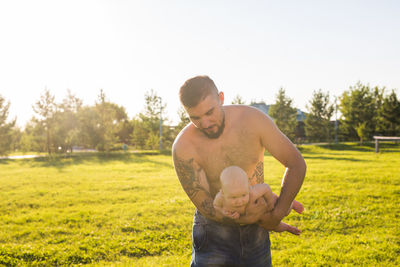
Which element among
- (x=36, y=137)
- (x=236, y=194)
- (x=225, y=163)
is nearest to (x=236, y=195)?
(x=236, y=194)

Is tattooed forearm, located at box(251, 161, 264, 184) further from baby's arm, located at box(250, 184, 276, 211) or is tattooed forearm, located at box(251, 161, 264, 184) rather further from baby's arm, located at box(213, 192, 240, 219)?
baby's arm, located at box(213, 192, 240, 219)

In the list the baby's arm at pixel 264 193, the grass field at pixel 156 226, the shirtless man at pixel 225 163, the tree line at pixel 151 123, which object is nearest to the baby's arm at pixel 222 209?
the shirtless man at pixel 225 163

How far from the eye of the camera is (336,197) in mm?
10094

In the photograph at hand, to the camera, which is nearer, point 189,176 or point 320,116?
point 189,176

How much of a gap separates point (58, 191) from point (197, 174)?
12004mm

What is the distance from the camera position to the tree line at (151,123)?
38.8 metres

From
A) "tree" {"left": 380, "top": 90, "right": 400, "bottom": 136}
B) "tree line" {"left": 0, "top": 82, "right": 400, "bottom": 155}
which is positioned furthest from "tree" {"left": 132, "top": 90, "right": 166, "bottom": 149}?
"tree" {"left": 380, "top": 90, "right": 400, "bottom": 136}

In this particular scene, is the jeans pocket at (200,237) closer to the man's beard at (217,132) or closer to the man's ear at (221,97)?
the man's beard at (217,132)

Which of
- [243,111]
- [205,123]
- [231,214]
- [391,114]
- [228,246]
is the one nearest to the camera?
[231,214]

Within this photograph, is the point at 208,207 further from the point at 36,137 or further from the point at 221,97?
the point at 36,137

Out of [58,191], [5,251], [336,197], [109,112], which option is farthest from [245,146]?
[109,112]

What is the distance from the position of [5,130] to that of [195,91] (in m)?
44.8

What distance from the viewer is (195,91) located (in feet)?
8.41

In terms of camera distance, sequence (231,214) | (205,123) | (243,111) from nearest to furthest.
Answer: (231,214), (205,123), (243,111)
